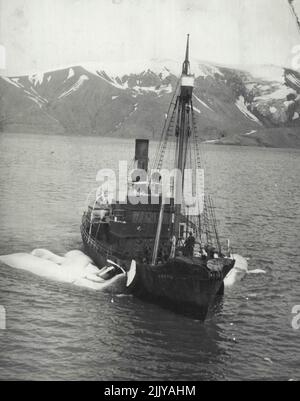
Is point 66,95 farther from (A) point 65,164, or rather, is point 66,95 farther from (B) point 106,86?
(A) point 65,164

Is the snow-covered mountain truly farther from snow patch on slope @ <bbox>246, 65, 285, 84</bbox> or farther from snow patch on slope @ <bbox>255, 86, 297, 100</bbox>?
snow patch on slope @ <bbox>246, 65, 285, 84</bbox>

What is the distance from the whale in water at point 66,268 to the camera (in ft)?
101

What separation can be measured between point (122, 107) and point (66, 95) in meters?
18.1

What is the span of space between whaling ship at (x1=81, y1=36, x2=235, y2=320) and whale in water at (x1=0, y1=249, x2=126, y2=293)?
749mm

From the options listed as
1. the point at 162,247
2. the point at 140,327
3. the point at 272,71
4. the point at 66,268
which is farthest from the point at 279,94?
the point at 140,327

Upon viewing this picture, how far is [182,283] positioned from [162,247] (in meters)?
4.58

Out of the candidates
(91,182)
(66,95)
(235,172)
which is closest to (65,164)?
(91,182)

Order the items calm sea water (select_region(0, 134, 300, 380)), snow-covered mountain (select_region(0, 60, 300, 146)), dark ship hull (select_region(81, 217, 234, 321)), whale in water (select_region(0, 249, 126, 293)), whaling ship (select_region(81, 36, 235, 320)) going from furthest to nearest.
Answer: snow-covered mountain (select_region(0, 60, 300, 146)) → whale in water (select_region(0, 249, 126, 293)) → whaling ship (select_region(81, 36, 235, 320)) → dark ship hull (select_region(81, 217, 234, 321)) → calm sea water (select_region(0, 134, 300, 380))

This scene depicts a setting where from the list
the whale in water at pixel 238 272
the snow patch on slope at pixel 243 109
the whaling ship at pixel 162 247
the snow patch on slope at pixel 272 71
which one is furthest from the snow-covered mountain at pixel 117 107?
the whaling ship at pixel 162 247

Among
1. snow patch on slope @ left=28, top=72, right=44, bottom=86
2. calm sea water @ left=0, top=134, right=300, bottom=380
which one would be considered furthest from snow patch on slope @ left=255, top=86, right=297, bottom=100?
calm sea water @ left=0, top=134, right=300, bottom=380

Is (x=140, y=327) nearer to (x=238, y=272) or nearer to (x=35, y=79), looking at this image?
(x=238, y=272)

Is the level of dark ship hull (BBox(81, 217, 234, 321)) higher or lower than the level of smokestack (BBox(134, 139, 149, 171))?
lower

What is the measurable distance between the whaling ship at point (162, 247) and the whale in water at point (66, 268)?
0.75 meters

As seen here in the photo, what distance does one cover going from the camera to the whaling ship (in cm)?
2708
